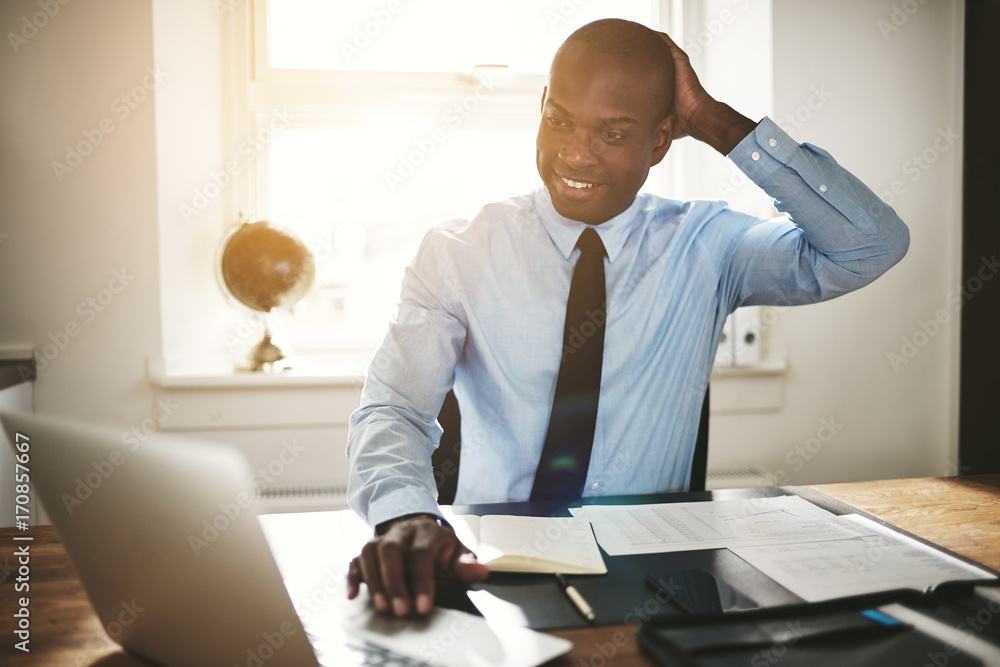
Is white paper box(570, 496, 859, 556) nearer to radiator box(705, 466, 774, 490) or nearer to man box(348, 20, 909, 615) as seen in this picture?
man box(348, 20, 909, 615)

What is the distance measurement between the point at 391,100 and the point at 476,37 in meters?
0.39

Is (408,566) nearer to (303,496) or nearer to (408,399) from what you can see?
(408,399)

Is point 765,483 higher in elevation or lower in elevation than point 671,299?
lower

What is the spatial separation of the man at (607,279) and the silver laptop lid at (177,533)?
22.2 inches

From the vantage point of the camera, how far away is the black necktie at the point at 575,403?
4.22 ft

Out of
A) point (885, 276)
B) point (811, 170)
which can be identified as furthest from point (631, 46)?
point (885, 276)

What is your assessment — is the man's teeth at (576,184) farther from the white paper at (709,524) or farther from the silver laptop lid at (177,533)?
the silver laptop lid at (177,533)

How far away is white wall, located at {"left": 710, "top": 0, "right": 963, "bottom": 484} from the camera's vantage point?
8.16ft

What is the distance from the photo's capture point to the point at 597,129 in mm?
1314

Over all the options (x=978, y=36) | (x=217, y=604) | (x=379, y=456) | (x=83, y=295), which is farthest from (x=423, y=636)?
(x=978, y=36)

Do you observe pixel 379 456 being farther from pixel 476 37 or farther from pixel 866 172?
pixel 866 172

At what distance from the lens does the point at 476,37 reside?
2.59 metres

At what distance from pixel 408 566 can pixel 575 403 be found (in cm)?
58

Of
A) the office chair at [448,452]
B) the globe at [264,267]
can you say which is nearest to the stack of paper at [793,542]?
the office chair at [448,452]
